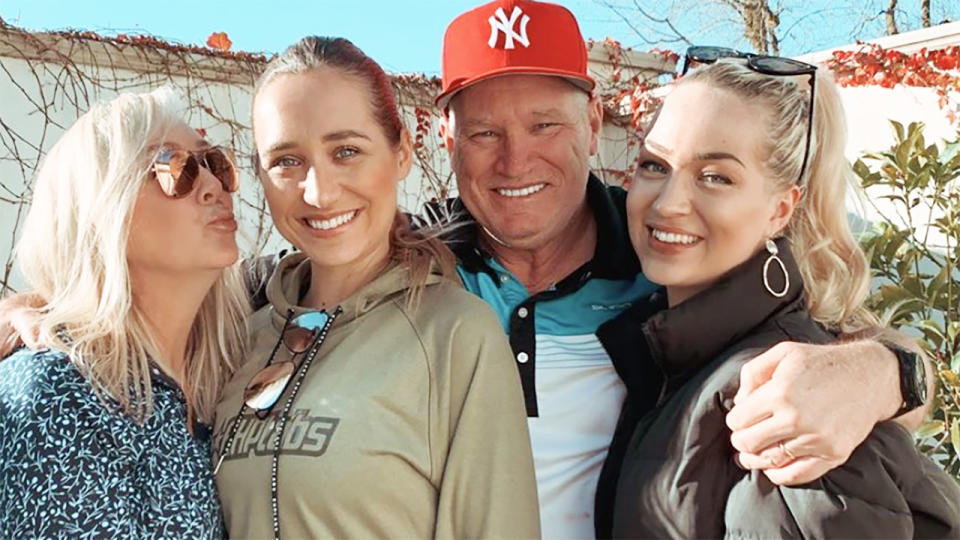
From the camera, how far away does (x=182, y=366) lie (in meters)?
1.96

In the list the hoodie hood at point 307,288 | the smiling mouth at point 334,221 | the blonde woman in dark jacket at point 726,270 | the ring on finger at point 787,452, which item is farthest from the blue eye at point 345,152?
the ring on finger at point 787,452

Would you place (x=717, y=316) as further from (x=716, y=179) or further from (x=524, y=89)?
(x=524, y=89)

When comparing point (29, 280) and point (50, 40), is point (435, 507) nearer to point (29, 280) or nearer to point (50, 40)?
point (29, 280)

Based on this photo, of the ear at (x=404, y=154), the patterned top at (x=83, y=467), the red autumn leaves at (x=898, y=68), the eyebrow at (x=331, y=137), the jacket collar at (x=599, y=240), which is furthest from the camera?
the red autumn leaves at (x=898, y=68)

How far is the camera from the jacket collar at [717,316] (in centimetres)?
165

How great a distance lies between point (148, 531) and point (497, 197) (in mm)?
1142

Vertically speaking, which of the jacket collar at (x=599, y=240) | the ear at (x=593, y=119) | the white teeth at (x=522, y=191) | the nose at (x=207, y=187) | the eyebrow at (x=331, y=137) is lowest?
the jacket collar at (x=599, y=240)

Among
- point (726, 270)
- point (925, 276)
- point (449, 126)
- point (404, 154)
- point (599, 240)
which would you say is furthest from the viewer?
point (925, 276)

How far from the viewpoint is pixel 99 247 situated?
68.7 inches

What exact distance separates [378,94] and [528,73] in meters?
0.50

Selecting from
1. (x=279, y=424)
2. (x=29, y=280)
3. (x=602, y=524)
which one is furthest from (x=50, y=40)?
(x=602, y=524)

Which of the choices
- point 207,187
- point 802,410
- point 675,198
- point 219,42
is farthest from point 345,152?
point 219,42

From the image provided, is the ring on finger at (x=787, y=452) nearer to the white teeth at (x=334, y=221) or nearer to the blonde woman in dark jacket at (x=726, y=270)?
the blonde woman in dark jacket at (x=726, y=270)

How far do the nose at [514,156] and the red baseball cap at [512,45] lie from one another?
0.55 feet
